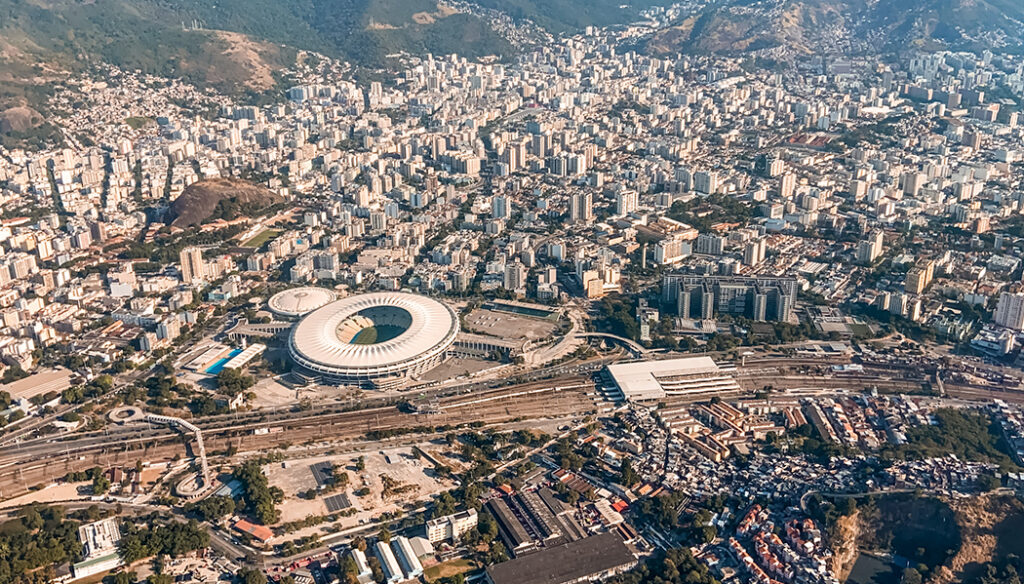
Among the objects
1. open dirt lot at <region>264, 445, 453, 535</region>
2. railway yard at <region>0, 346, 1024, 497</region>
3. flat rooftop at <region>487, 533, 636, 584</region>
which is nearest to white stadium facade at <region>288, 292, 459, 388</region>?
railway yard at <region>0, 346, 1024, 497</region>

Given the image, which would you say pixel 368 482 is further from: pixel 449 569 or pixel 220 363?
pixel 220 363

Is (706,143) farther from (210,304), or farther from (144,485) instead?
(144,485)

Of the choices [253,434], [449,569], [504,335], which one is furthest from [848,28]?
[449,569]

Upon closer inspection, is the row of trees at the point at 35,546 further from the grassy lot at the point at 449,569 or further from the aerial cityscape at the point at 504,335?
the grassy lot at the point at 449,569

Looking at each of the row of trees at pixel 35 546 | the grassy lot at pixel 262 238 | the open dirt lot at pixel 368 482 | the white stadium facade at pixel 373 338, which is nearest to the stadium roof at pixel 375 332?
the white stadium facade at pixel 373 338

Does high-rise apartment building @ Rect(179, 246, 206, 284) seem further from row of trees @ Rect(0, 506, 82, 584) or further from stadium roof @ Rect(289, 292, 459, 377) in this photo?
row of trees @ Rect(0, 506, 82, 584)

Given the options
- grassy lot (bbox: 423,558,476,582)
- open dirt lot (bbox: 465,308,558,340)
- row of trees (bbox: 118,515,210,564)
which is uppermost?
open dirt lot (bbox: 465,308,558,340)

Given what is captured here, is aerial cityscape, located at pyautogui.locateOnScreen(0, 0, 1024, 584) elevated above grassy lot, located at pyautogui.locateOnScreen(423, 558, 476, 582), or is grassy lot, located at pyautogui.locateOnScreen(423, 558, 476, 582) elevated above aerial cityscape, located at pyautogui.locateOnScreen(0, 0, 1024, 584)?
aerial cityscape, located at pyautogui.locateOnScreen(0, 0, 1024, 584)

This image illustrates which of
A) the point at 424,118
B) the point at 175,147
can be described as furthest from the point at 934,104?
the point at 175,147
